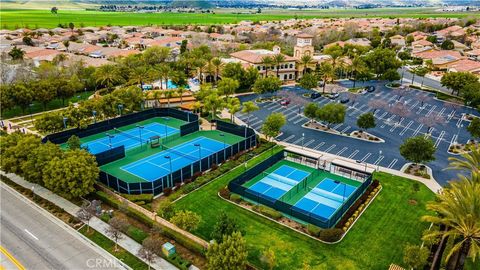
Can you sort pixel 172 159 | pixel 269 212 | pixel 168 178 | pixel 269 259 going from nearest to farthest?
pixel 269 259 → pixel 269 212 → pixel 168 178 → pixel 172 159

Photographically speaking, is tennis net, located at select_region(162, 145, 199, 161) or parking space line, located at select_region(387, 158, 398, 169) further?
tennis net, located at select_region(162, 145, 199, 161)

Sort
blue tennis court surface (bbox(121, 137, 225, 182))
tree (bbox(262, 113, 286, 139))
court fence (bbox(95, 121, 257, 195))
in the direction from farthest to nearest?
tree (bbox(262, 113, 286, 139)), blue tennis court surface (bbox(121, 137, 225, 182)), court fence (bbox(95, 121, 257, 195))

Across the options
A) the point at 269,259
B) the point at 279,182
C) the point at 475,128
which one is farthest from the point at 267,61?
the point at 269,259

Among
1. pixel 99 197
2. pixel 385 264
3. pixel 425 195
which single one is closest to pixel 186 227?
pixel 99 197

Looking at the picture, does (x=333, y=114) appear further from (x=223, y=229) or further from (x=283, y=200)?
(x=223, y=229)

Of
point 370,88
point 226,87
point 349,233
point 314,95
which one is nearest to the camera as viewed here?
point 349,233

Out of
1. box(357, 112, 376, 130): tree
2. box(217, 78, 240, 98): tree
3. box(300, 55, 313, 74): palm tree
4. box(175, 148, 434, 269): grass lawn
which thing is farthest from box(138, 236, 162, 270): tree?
box(300, 55, 313, 74): palm tree

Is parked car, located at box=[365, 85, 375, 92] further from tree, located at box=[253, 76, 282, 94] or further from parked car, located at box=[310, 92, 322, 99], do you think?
tree, located at box=[253, 76, 282, 94]
